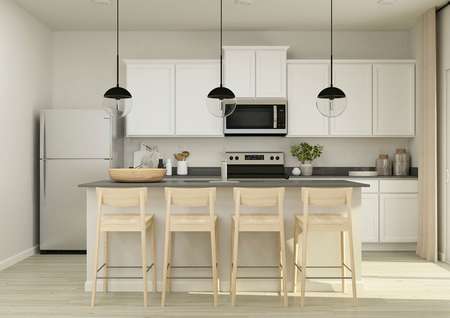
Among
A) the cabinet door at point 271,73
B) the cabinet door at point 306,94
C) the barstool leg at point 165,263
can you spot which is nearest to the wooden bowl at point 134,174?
the barstool leg at point 165,263

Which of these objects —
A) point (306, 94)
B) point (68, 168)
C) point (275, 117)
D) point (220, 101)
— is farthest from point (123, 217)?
point (306, 94)

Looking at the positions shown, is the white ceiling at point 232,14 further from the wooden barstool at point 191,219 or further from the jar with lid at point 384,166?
the wooden barstool at point 191,219

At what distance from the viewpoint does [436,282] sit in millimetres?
4629

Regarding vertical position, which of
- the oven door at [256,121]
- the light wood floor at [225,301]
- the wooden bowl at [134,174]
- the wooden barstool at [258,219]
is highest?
the oven door at [256,121]

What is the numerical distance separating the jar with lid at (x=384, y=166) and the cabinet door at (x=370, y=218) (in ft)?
1.68

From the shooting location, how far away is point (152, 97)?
6.30 meters

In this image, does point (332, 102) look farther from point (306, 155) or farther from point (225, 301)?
point (306, 155)

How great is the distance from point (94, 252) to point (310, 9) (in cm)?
366

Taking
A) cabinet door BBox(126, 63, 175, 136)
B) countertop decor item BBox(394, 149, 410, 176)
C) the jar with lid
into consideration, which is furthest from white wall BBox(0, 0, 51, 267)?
countertop decor item BBox(394, 149, 410, 176)

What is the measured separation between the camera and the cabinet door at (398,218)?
238 inches

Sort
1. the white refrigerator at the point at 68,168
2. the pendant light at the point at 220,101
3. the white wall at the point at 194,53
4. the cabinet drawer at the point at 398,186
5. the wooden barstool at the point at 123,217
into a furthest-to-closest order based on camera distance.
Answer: the white wall at the point at 194,53 < the cabinet drawer at the point at 398,186 < the white refrigerator at the point at 68,168 < the pendant light at the point at 220,101 < the wooden barstool at the point at 123,217

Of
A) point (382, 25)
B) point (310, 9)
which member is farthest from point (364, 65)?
point (310, 9)

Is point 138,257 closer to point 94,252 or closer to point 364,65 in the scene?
point 94,252

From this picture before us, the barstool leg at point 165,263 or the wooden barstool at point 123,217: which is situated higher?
the wooden barstool at point 123,217
